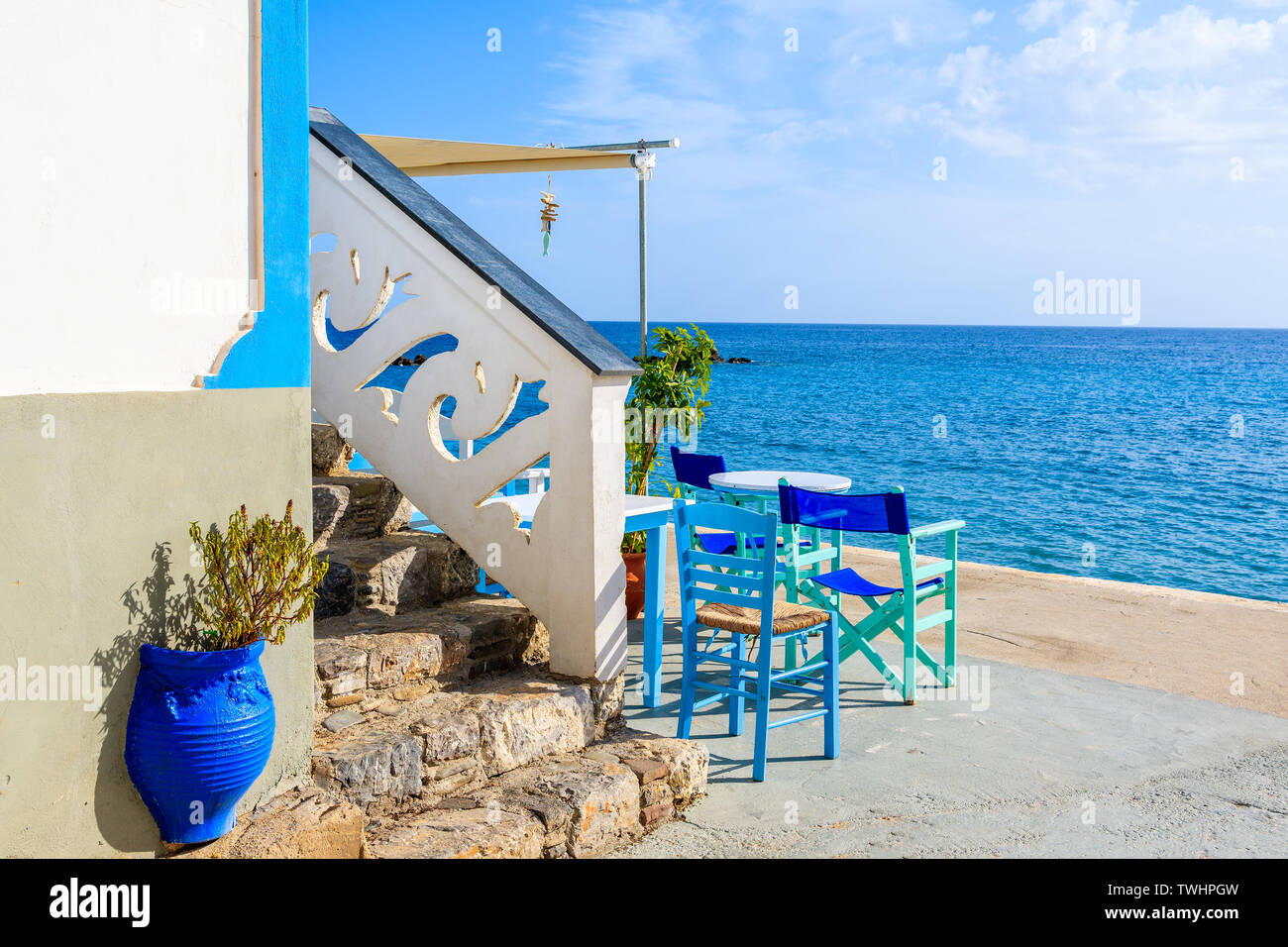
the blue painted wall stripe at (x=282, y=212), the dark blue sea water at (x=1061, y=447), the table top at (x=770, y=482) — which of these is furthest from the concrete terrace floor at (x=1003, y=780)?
the dark blue sea water at (x=1061, y=447)

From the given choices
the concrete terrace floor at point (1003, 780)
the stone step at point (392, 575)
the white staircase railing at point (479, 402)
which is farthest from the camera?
the stone step at point (392, 575)

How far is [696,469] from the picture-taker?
6781 millimetres

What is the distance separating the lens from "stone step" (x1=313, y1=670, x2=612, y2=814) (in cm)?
323

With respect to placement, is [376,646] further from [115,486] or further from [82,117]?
[82,117]

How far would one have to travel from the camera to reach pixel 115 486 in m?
2.56

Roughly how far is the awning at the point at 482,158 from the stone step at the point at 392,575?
3.77m

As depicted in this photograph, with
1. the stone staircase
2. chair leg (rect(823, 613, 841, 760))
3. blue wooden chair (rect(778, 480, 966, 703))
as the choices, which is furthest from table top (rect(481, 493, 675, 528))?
chair leg (rect(823, 613, 841, 760))

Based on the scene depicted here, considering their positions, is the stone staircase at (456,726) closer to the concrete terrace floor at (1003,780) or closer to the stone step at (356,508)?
the stone step at (356,508)

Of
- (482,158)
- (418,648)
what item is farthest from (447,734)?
(482,158)

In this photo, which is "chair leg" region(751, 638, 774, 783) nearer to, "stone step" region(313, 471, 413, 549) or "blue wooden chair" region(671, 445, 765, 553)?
"stone step" region(313, 471, 413, 549)

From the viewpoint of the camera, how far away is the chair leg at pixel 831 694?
4.59 m

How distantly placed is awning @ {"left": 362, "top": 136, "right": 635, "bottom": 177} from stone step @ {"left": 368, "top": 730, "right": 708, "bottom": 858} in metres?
5.05

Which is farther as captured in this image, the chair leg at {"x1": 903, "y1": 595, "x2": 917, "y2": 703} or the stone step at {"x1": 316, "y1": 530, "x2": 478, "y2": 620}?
the chair leg at {"x1": 903, "y1": 595, "x2": 917, "y2": 703}
